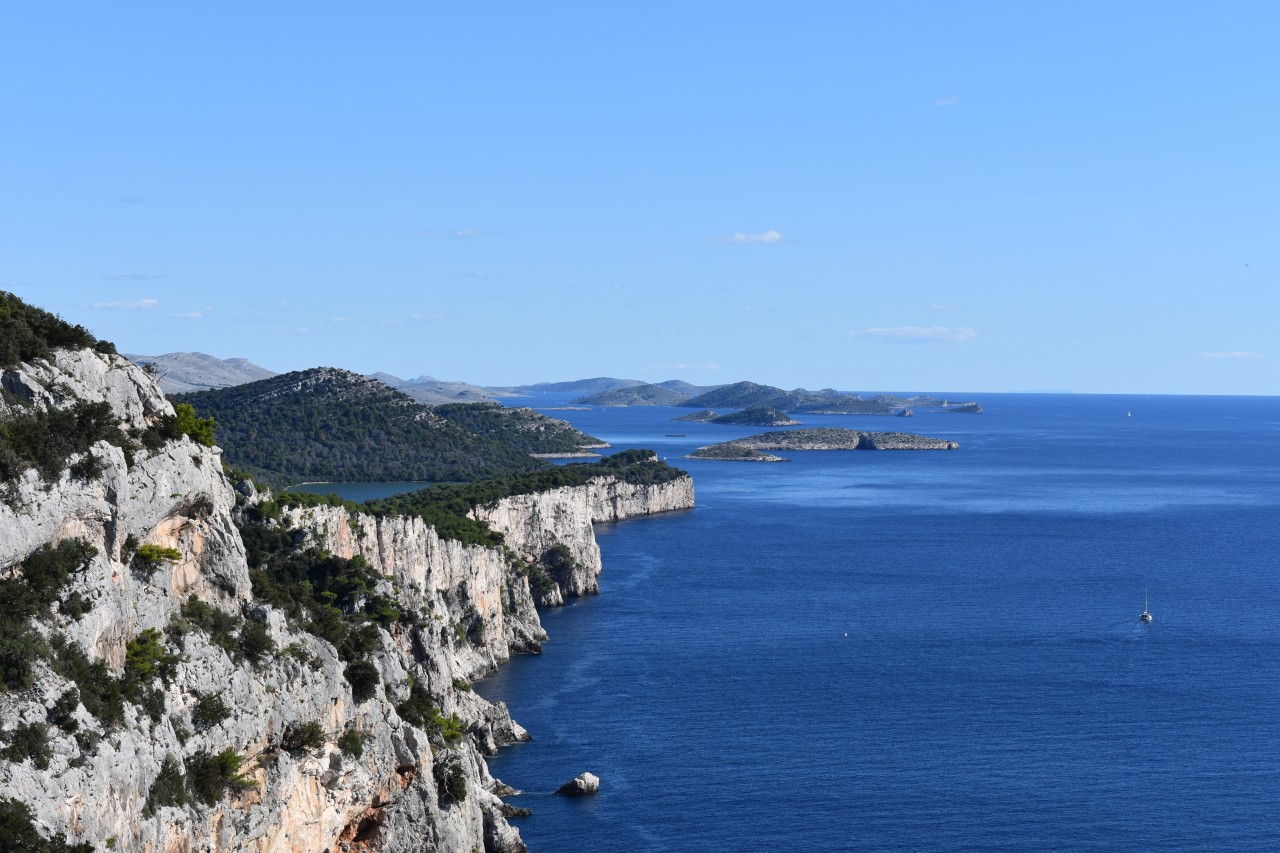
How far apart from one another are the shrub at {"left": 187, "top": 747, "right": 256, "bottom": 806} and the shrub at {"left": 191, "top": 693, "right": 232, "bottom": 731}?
2.56 feet

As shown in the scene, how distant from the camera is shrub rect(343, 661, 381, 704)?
4691 cm

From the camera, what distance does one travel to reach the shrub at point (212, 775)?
3766 cm

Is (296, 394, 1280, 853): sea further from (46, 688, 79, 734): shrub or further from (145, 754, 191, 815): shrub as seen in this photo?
(46, 688, 79, 734): shrub

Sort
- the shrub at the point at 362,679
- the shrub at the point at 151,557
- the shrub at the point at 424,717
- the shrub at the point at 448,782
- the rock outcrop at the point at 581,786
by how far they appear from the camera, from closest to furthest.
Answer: the shrub at the point at 151,557
the shrub at the point at 362,679
the shrub at the point at 448,782
the shrub at the point at 424,717
the rock outcrop at the point at 581,786

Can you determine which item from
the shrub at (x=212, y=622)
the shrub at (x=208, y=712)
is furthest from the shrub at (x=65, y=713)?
the shrub at (x=212, y=622)

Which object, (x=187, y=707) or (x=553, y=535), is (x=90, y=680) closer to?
(x=187, y=707)

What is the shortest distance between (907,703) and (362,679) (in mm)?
42727

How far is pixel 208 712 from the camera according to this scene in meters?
38.6

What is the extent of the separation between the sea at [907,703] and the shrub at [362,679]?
15665mm

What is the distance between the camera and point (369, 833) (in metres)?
47.8

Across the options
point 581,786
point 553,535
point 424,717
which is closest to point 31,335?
point 424,717

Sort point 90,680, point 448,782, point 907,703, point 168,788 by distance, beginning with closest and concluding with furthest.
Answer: point 90,680 → point 168,788 → point 448,782 → point 907,703

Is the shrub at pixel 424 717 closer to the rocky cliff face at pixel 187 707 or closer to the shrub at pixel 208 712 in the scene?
the rocky cliff face at pixel 187 707

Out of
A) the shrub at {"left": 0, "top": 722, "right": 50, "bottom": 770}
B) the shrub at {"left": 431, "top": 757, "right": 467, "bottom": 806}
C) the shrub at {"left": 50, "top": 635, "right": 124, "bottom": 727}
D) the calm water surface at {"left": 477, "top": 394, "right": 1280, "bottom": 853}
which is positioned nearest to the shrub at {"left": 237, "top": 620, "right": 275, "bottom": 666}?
the shrub at {"left": 50, "top": 635, "right": 124, "bottom": 727}
